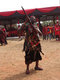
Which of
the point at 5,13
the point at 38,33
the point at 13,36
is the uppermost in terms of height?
the point at 5,13

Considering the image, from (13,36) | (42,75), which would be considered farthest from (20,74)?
(13,36)

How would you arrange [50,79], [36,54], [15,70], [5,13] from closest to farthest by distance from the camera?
[50,79], [36,54], [15,70], [5,13]

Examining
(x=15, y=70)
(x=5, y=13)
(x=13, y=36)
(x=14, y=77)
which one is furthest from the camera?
(x=13, y=36)

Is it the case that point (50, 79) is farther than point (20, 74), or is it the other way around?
point (20, 74)

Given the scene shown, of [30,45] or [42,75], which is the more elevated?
[30,45]

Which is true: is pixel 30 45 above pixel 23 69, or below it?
above

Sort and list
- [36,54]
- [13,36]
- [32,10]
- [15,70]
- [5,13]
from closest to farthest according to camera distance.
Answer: [36,54] < [15,70] < [32,10] < [5,13] < [13,36]

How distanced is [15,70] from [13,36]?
1597cm

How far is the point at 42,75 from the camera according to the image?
4.15 m

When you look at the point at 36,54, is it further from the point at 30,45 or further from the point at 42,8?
the point at 42,8

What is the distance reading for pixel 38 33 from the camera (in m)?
4.47

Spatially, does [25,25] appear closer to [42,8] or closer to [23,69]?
[23,69]

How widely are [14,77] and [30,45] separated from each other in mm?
959

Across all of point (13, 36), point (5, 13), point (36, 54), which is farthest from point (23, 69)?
point (13, 36)
